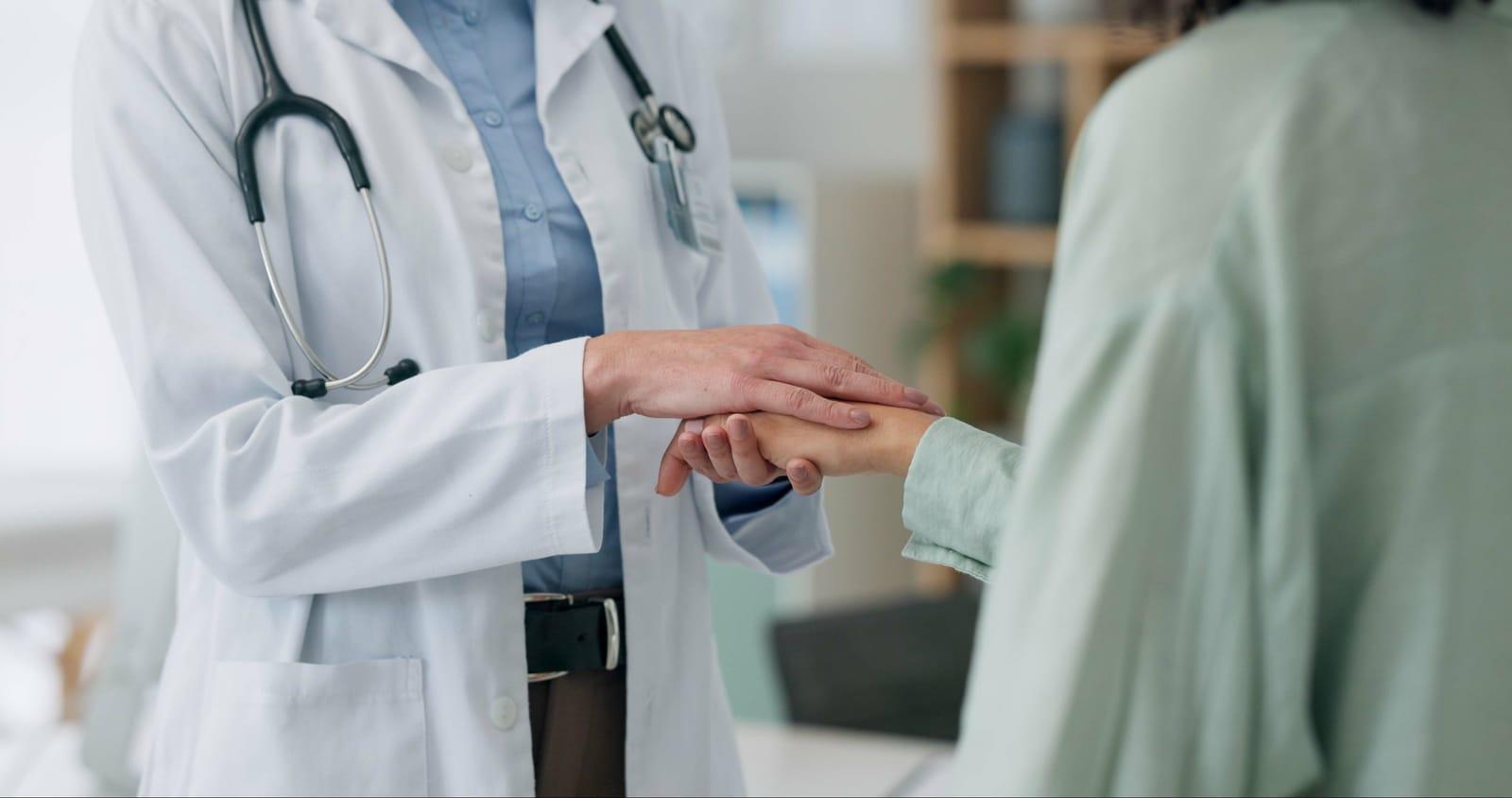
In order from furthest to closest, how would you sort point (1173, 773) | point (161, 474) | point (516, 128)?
point (516, 128)
point (161, 474)
point (1173, 773)

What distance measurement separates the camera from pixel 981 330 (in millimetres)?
3480

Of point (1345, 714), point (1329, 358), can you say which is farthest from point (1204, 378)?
point (1345, 714)

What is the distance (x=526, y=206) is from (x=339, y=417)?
248 mm

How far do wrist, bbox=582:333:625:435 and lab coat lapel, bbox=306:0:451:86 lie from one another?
266mm

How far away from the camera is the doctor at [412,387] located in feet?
3.50

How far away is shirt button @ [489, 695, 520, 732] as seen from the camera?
115cm

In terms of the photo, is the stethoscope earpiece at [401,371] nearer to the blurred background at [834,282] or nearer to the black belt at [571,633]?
the black belt at [571,633]

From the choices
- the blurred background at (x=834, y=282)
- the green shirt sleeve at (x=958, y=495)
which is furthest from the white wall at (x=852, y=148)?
the green shirt sleeve at (x=958, y=495)

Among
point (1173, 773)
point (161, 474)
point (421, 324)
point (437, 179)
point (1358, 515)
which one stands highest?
point (437, 179)

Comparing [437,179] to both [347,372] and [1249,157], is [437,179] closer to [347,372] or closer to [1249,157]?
[347,372]

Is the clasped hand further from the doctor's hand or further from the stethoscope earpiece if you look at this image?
the stethoscope earpiece

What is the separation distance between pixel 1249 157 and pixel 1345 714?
0.28m

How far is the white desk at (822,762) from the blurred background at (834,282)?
1.55ft

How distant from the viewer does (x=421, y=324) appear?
115cm
